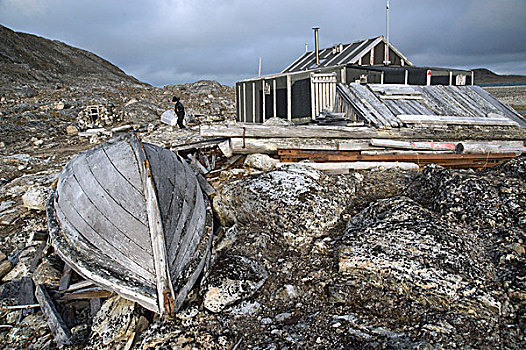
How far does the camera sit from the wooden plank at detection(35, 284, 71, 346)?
4.24 m

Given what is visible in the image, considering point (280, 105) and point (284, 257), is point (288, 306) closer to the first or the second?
point (284, 257)

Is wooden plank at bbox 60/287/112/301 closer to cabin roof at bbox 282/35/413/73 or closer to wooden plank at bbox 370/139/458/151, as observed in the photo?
wooden plank at bbox 370/139/458/151

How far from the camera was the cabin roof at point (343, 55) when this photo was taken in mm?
13223

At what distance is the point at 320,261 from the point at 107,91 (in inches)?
1089

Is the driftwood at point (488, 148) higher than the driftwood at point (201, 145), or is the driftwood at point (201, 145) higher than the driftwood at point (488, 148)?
the driftwood at point (201, 145)

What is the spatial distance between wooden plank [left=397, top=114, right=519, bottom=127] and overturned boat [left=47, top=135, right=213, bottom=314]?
624 cm

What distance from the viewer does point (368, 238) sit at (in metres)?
4.54

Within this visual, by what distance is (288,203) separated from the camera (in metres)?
5.48

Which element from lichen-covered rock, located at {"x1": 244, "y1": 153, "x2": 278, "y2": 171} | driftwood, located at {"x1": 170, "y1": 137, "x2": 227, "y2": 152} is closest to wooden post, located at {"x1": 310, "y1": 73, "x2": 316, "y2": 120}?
lichen-covered rock, located at {"x1": 244, "y1": 153, "x2": 278, "y2": 171}

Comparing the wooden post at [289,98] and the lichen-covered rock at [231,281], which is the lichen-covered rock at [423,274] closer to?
the lichen-covered rock at [231,281]

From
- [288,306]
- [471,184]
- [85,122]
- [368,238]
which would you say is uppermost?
[85,122]

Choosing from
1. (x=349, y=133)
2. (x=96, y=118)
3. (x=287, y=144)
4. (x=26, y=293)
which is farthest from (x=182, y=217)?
(x=96, y=118)

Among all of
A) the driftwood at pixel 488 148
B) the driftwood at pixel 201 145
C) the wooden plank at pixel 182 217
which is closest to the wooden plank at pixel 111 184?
the wooden plank at pixel 182 217

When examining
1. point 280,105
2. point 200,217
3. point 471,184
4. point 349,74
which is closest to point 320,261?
point 200,217
